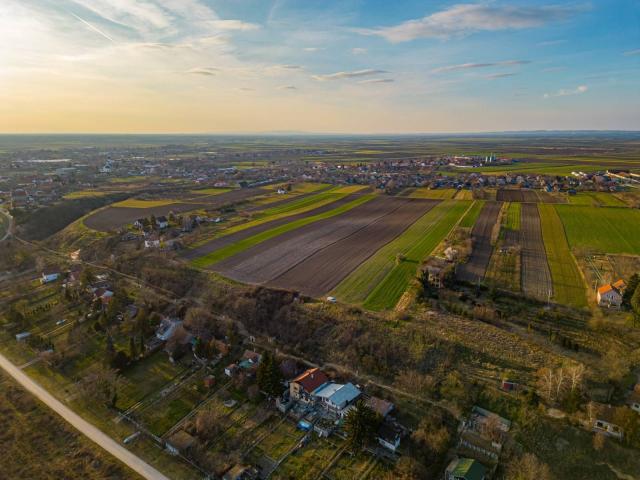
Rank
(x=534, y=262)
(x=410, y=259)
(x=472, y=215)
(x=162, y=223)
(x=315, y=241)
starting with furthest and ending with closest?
(x=472, y=215) → (x=162, y=223) → (x=315, y=241) → (x=410, y=259) → (x=534, y=262)

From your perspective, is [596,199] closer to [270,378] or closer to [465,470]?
[465,470]

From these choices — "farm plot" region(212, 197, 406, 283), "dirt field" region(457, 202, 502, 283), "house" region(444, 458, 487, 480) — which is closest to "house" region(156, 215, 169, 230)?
"farm plot" region(212, 197, 406, 283)

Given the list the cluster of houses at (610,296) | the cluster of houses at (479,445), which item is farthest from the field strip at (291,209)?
the cluster of houses at (610,296)

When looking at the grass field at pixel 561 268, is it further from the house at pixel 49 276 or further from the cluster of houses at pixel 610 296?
the house at pixel 49 276

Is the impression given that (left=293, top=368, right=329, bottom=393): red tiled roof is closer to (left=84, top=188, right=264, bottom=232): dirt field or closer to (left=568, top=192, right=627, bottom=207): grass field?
(left=84, top=188, right=264, bottom=232): dirt field

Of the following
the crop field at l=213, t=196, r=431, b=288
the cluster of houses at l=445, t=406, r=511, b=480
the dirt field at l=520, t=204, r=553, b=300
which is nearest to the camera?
the cluster of houses at l=445, t=406, r=511, b=480

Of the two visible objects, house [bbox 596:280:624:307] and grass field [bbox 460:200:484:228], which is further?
grass field [bbox 460:200:484:228]

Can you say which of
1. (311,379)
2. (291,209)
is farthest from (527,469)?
(291,209)
